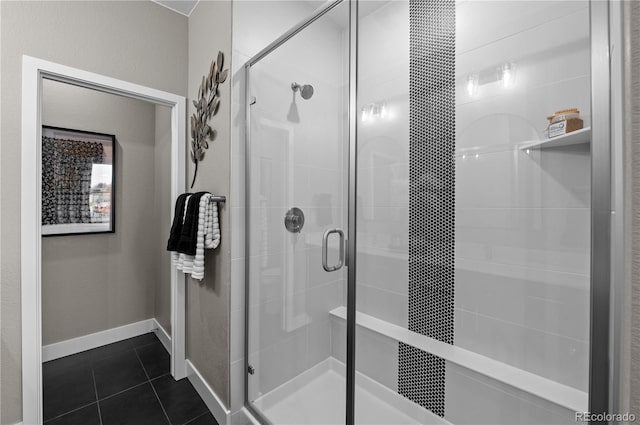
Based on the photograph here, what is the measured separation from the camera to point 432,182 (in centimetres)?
126

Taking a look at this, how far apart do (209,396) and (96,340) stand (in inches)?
48.5

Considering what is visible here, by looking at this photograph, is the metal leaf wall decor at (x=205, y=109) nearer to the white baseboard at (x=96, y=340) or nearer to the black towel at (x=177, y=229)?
the black towel at (x=177, y=229)

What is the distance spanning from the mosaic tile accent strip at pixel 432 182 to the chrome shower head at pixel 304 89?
46 centimetres

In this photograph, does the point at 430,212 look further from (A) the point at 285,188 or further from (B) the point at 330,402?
(B) the point at 330,402

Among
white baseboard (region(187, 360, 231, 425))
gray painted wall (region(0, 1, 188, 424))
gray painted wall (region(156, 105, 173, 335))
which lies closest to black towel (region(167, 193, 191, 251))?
gray painted wall (region(156, 105, 173, 335))

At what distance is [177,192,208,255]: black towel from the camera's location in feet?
5.47

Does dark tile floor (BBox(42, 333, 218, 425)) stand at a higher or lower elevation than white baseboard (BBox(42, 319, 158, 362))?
lower

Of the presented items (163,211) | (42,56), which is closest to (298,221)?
(163,211)

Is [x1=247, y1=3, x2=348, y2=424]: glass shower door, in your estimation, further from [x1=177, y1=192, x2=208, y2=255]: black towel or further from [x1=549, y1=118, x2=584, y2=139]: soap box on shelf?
[x1=549, y1=118, x2=584, y2=139]: soap box on shelf

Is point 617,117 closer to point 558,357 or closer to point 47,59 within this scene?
point 558,357

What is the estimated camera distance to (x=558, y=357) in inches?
42.4

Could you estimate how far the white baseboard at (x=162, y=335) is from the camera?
2.28 meters

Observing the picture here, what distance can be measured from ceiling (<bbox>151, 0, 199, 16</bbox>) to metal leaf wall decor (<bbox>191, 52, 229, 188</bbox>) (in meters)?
0.57

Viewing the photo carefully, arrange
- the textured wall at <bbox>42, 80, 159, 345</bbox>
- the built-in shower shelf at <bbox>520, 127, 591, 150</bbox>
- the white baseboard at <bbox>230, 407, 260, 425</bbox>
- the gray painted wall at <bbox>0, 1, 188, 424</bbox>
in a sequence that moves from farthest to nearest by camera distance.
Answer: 1. the textured wall at <bbox>42, 80, 159, 345</bbox>
2. the white baseboard at <bbox>230, 407, 260, 425</bbox>
3. the gray painted wall at <bbox>0, 1, 188, 424</bbox>
4. the built-in shower shelf at <bbox>520, 127, 591, 150</bbox>
